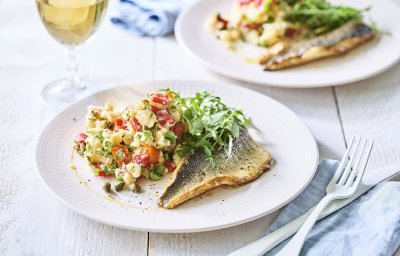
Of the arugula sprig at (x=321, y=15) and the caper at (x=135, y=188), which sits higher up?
the arugula sprig at (x=321, y=15)

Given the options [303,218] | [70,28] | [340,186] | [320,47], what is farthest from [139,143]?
[320,47]

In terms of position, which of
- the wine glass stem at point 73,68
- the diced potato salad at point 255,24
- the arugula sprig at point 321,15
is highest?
the arugula sprig at point 321,15

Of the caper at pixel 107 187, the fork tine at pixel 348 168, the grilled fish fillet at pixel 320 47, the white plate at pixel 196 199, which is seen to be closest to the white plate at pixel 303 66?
the grilled fish fillet at pixel 320 47

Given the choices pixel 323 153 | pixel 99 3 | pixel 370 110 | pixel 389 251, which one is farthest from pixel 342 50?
pixel 389 251

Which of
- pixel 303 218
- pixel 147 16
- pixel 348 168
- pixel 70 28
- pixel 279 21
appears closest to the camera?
pixel 303 218

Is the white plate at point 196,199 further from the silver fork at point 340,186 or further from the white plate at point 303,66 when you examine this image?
the white plate at point 303,66

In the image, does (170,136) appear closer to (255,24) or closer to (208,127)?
(208,127)

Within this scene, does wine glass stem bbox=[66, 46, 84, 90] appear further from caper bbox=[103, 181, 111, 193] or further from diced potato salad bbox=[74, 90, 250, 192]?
caper bbox=[103, 181, 111, 193]
